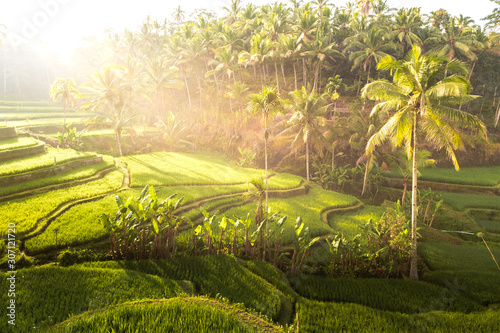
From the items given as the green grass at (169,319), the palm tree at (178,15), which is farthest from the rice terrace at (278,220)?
the palm tree at (178,15)

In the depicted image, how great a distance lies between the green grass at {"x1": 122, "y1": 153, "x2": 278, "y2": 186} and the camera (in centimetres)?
1448

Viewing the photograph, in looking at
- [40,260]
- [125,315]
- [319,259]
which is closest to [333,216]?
[319,259]

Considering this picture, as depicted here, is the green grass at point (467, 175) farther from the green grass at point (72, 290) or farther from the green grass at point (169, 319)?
the green grass at point (72, 290)

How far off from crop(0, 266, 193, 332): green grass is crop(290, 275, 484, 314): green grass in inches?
133

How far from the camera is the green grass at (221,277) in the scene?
6.09 m

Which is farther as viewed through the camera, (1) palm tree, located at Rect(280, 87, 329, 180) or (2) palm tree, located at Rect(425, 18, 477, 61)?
(2) palm tree, located at Rect(425, 18, 477, 61)

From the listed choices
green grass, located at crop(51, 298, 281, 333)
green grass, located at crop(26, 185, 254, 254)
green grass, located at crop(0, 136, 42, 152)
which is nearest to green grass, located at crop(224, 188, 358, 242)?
green grass, located at crop(26, 185, 254, 254)

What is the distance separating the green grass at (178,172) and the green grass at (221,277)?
6.87 metres

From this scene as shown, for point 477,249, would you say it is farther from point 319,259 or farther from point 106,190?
point 106,190

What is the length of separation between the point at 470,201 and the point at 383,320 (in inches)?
554

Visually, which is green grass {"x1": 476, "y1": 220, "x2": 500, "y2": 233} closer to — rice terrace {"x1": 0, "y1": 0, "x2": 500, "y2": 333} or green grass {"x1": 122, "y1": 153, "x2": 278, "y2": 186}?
rice terrace {"x1": 0, "y1": 0, "x2": 500, "y2": 333}

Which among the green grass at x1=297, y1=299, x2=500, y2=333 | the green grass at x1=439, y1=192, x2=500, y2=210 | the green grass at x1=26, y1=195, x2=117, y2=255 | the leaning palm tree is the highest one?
the leaning palm tree

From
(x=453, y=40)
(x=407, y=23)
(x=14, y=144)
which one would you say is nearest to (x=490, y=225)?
(x=453, y=40)

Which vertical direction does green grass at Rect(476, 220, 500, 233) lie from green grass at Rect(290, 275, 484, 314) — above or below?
below
